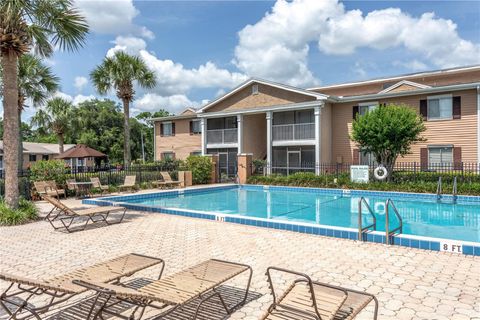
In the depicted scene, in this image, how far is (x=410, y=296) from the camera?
15.1ft

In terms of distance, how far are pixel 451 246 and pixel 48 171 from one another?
15.8m

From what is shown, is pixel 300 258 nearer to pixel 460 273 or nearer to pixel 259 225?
pixel 460 273

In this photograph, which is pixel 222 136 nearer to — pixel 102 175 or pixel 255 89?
pixel 255 89

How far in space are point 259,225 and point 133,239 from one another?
3.35 m

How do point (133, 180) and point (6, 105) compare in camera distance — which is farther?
point (133, 180)

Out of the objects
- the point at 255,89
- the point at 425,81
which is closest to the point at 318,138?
the point at 255,89

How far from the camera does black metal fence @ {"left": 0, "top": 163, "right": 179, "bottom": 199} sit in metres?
15.2

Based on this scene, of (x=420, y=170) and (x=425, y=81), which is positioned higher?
(x=425, y=81)

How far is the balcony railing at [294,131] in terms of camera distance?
78.9ft

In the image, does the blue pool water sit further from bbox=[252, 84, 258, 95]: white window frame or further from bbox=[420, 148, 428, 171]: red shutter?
bbox=[252, 84, 258, 95]: white window frame

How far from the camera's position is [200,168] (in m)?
22.7

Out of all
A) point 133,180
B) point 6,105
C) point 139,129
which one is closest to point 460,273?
point 6,105

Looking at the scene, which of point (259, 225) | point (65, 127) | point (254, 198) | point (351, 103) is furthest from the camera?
point (65, 127)

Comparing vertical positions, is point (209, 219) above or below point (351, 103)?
below
